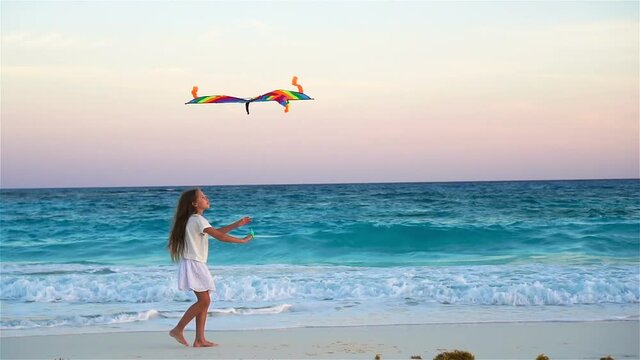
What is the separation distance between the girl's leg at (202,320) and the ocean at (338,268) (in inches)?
49.1

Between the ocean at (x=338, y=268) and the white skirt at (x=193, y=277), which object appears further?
the ocean at (x=338, y=268)

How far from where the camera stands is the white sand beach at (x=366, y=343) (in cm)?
666

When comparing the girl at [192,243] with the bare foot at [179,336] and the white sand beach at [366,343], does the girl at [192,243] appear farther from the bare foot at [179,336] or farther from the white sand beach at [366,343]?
the white sand beach at [366,343]

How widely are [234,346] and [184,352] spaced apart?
19.4 inches

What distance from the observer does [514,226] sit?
20391 millimetres

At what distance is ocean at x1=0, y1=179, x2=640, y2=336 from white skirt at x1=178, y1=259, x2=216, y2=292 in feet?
5.49

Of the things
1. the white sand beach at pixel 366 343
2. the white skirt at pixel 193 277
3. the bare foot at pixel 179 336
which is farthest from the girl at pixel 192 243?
the white sand beach at pixel 366 343

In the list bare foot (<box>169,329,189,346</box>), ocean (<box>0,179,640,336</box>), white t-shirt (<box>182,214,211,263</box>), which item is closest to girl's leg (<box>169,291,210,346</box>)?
bare foot (<box>169,329,189,346</box>)

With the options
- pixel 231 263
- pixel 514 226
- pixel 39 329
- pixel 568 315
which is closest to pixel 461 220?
pixel 514 226

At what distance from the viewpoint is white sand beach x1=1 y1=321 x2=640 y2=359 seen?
262 inches

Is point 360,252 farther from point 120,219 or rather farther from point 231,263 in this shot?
point 120,219

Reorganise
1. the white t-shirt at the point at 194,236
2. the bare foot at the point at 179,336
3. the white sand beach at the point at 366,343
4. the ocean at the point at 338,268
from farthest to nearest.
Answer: the ocean at the point at 338,268, the bare foot at the point at 179,336, the white sand beach at the point at 366,343, the white t-shirt at the point at 194,236

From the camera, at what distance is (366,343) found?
7.14m

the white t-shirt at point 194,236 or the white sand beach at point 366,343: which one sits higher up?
the white t-shirt at point 194,236
